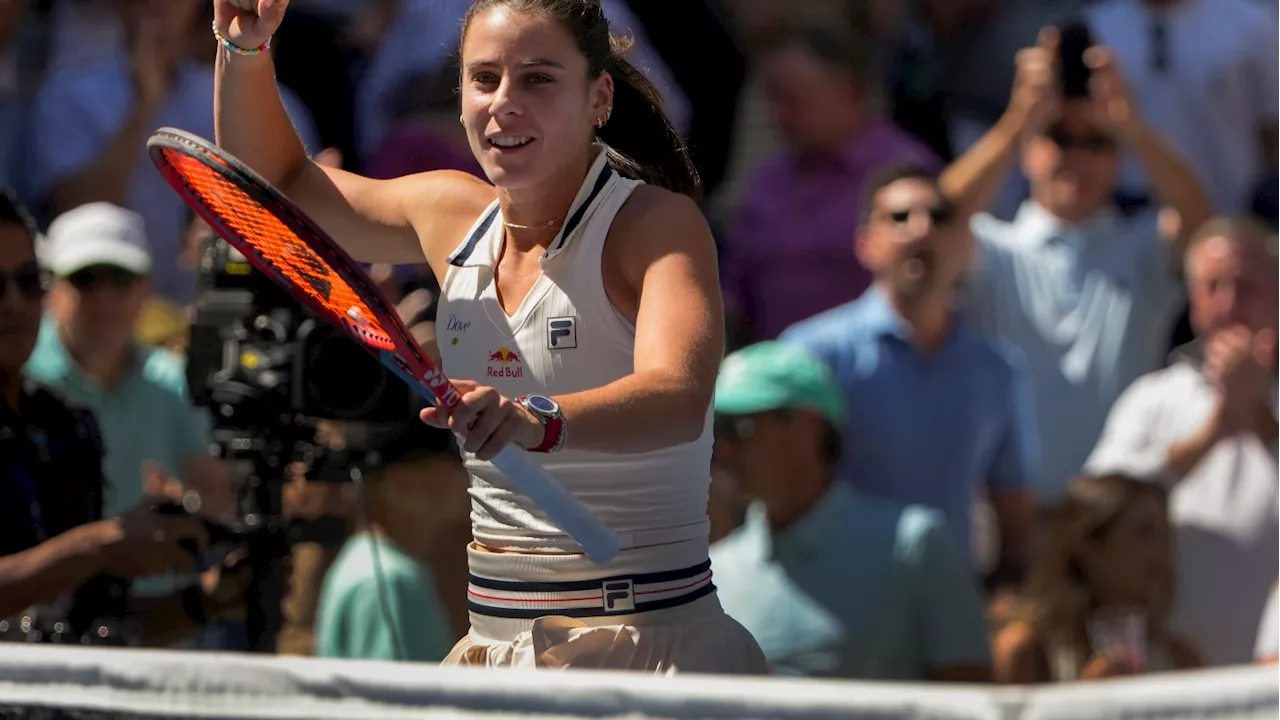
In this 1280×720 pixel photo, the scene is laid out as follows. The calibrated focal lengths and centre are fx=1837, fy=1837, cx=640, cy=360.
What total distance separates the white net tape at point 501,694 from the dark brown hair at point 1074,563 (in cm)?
295

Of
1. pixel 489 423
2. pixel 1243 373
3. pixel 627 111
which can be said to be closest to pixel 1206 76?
pixel 1243 373

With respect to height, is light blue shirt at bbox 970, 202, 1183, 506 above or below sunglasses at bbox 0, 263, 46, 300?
below

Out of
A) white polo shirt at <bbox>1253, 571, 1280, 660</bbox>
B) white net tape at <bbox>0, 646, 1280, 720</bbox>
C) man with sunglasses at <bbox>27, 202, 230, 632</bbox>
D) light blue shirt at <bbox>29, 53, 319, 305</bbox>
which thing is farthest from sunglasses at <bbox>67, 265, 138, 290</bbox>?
white polo shirt at <bbox>1253, 571, 1280, 660</bbox>

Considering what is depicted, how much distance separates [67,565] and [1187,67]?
13.7 feet

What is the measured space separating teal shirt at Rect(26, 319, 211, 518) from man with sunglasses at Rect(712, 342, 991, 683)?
5.37 ft

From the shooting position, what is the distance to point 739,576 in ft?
16.6

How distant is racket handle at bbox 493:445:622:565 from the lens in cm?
268

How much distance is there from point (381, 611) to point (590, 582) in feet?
6.06

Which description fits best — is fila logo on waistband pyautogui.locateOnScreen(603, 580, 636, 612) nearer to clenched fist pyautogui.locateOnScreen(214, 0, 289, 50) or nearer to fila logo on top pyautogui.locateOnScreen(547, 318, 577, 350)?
fila logo on top pyautogui.locateOnScreen(547, 318, 577, 350)

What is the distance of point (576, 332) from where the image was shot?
2945 mm

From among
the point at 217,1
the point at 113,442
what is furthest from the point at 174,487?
the point at 217,1

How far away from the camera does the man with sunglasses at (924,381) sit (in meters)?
5.62

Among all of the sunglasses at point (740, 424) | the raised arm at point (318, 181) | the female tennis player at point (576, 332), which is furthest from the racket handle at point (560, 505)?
the sunglasses at point (740, 424)

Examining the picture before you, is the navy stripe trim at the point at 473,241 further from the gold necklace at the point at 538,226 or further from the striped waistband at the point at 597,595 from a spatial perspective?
the striped waistband at the point at 597,595
